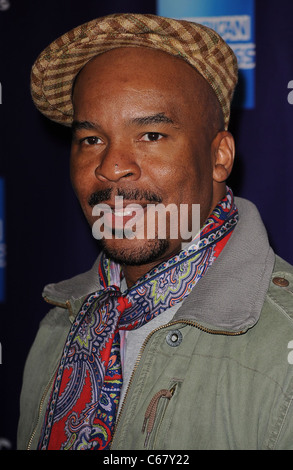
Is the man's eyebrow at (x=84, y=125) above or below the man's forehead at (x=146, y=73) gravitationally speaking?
below

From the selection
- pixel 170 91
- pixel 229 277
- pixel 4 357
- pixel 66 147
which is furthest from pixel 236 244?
pixel 4 357

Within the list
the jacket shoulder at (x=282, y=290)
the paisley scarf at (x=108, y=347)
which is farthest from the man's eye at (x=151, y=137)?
the jacket shoulder at (x=282, y=290)

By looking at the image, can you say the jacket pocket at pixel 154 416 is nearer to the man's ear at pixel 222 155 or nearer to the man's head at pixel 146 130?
the man's head at pixel 146 130

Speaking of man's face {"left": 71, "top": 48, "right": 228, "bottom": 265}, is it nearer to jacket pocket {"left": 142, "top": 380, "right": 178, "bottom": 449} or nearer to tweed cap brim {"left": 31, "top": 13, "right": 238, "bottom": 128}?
tweed cap brim {"left": 31, "top": 13, "right": 238, "bottom": 128}

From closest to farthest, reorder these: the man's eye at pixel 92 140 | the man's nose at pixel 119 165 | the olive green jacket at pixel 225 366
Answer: the olive green jacket at pixel 225 366, the man's nose at pixel 119 165, the man's eye at pixel 92 140

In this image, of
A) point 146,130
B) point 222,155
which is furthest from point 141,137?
point 222,155

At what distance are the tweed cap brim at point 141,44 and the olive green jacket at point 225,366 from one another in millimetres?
388

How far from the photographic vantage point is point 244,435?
1020mm

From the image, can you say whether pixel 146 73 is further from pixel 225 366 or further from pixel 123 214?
pixel 225 366

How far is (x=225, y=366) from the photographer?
3.53ft

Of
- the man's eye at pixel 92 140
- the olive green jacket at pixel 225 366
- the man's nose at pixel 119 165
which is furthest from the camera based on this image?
the man's eye at pixel 92 140

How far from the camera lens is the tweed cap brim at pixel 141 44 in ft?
3.92
